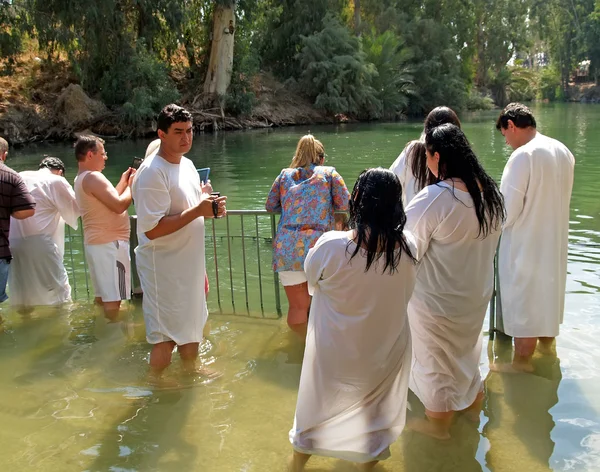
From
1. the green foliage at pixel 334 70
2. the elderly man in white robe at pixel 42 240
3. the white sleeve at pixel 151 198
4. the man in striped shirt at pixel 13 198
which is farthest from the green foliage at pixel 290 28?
the white sleeve at pixel 151 198

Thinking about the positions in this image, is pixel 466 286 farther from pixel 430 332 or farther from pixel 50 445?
pixel 50 445

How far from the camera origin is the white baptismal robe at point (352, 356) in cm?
301

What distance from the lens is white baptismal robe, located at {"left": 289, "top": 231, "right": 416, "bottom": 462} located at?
301cm

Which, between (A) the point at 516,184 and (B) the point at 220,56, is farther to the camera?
(B) the point at 220,56

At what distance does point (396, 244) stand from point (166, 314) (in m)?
1.96

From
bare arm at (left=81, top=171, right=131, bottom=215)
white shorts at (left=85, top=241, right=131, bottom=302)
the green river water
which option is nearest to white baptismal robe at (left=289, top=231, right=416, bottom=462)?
the green river water

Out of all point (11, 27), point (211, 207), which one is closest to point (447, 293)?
point (211, 207)

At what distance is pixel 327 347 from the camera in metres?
3.14

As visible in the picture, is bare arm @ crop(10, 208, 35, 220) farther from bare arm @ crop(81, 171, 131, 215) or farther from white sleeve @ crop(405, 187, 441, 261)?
white sleeve @ crop(405, 187, 441, 261)

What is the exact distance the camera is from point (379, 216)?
2947mm

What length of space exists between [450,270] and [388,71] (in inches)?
1555

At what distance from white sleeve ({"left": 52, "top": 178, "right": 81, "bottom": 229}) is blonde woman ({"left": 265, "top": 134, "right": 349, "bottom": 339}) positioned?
6.43 ft

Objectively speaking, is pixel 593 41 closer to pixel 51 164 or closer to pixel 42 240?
pixel 51 164

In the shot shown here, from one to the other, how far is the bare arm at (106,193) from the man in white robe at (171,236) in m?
1.03
